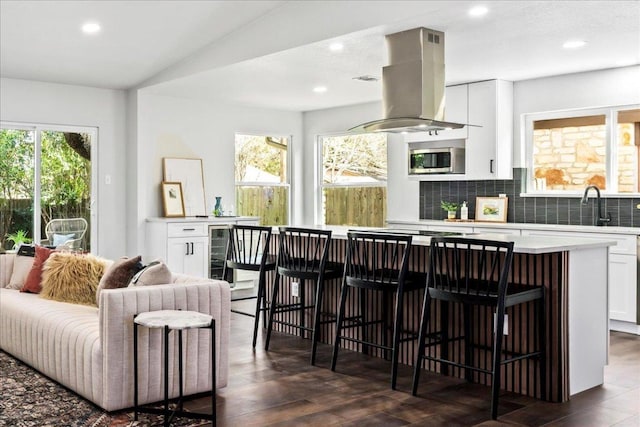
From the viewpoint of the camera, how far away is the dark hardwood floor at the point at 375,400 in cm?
350

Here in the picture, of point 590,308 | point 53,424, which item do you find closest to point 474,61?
point 590,308

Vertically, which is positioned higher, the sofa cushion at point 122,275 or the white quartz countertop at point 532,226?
the white quartz countertop at point 532,226

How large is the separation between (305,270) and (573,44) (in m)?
2.75

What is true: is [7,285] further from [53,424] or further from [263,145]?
[263,145]

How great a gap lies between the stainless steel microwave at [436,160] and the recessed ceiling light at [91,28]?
3588 millimetres

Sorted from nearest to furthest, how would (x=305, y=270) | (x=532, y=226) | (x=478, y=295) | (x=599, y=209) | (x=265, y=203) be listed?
(x=478, y=295) → (x=305, y=270) → (x=599, y=209) → (x=532, y=226) → (x=265, y=203)

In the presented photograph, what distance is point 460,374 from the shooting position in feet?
14.3

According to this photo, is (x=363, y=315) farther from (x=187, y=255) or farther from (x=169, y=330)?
(x=187, y=255)

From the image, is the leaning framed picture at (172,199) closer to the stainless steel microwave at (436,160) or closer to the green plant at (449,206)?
the stainless steel microwave at (436,160)

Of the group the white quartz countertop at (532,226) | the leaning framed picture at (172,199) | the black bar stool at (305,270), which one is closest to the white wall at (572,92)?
the white quartz countertop at (532,226)

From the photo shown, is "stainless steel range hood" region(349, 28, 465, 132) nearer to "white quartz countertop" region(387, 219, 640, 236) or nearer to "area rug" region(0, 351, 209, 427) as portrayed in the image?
"white quartz countertop" region(387, 219, 640, 236)

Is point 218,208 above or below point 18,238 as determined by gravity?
above

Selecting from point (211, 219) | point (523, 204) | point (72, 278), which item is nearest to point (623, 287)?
point (523, 204)

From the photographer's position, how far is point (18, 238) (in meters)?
6.89
